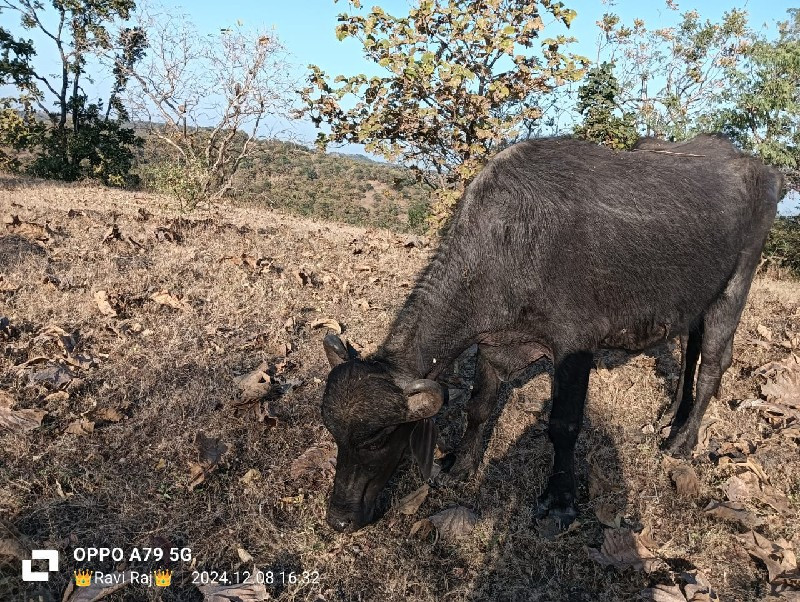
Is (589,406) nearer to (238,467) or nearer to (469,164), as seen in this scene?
(238,467)

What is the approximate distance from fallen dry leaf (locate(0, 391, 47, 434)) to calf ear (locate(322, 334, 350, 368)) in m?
1.99

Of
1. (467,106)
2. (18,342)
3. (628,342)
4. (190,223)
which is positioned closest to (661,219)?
(628,342)

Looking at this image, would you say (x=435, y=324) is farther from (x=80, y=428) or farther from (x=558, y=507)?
(x=80, y=428)

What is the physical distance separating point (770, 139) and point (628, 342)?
1058 centimetres

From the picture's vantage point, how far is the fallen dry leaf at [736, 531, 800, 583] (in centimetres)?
326

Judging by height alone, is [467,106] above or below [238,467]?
above

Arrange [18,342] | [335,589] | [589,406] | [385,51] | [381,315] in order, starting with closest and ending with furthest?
[335,589]
[18,342]
[589,406]
[381,315]
[385,51]

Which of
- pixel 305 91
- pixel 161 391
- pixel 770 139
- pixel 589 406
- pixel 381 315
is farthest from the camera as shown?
pixel 770 139

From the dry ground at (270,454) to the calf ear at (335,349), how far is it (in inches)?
30.7

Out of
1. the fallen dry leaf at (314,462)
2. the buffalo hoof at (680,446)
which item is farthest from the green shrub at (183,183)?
the buffalo hoof at (680,446)

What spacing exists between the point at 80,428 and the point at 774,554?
4.57 metres

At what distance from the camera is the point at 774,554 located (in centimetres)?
341

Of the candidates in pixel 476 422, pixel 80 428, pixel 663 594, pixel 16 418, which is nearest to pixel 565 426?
pixel 476 422

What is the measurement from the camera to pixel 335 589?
3006 millimetres
